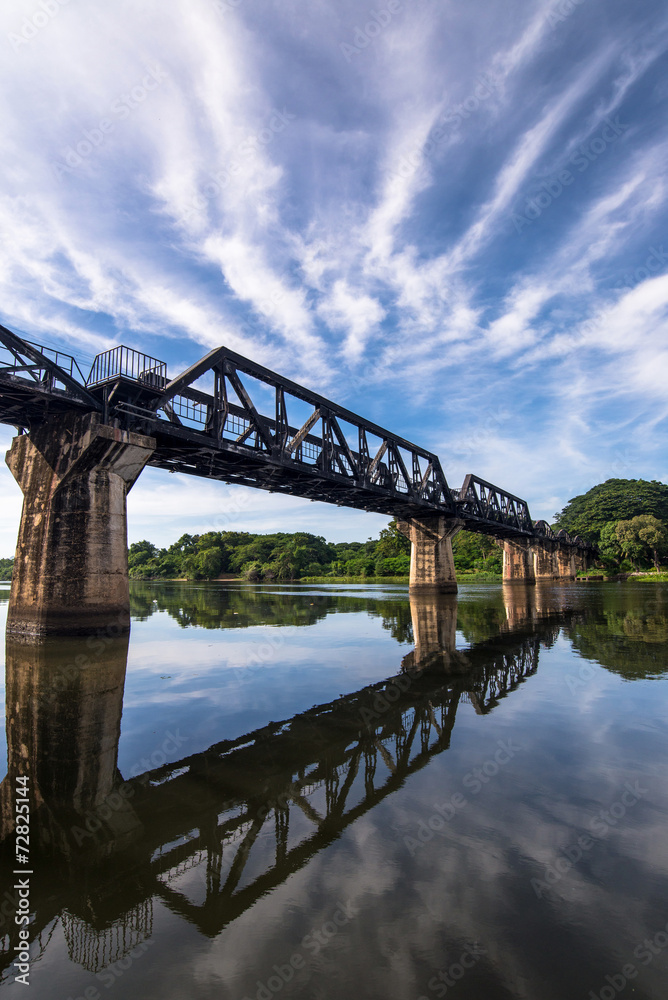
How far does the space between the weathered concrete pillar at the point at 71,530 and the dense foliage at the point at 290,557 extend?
100 meters

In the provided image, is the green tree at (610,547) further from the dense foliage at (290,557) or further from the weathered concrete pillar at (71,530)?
the weathered concrete pillar at (71,530)

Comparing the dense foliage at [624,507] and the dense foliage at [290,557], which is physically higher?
the dense foliage at [624,507]

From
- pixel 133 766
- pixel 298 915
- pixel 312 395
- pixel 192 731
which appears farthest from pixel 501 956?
pixel 312 395

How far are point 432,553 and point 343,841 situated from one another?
163 feet

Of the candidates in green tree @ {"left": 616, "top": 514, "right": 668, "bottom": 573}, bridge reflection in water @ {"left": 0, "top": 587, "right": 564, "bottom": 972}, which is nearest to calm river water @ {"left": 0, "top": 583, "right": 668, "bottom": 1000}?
bridge reflection in water @ {"left": 0, "top": 587, "right": 564, "bottom": 972}

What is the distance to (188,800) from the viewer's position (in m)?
5.80

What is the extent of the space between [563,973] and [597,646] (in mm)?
16207

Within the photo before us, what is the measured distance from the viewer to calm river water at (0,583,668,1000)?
324cm

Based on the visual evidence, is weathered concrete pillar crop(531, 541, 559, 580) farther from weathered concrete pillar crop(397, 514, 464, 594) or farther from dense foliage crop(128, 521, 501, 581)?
weathered concrete pillar crop(397, 514, 464, 594)

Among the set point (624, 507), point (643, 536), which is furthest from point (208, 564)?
point (624, 507)

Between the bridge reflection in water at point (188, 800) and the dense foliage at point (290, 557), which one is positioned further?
the dense foliage at point (290, 557)

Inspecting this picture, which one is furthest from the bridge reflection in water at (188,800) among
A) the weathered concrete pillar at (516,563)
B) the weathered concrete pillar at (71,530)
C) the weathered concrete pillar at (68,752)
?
the weathered concrete pillar at (516,563)

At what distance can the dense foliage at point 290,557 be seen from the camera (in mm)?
124125

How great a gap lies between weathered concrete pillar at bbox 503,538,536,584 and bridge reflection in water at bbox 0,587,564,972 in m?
79.0
